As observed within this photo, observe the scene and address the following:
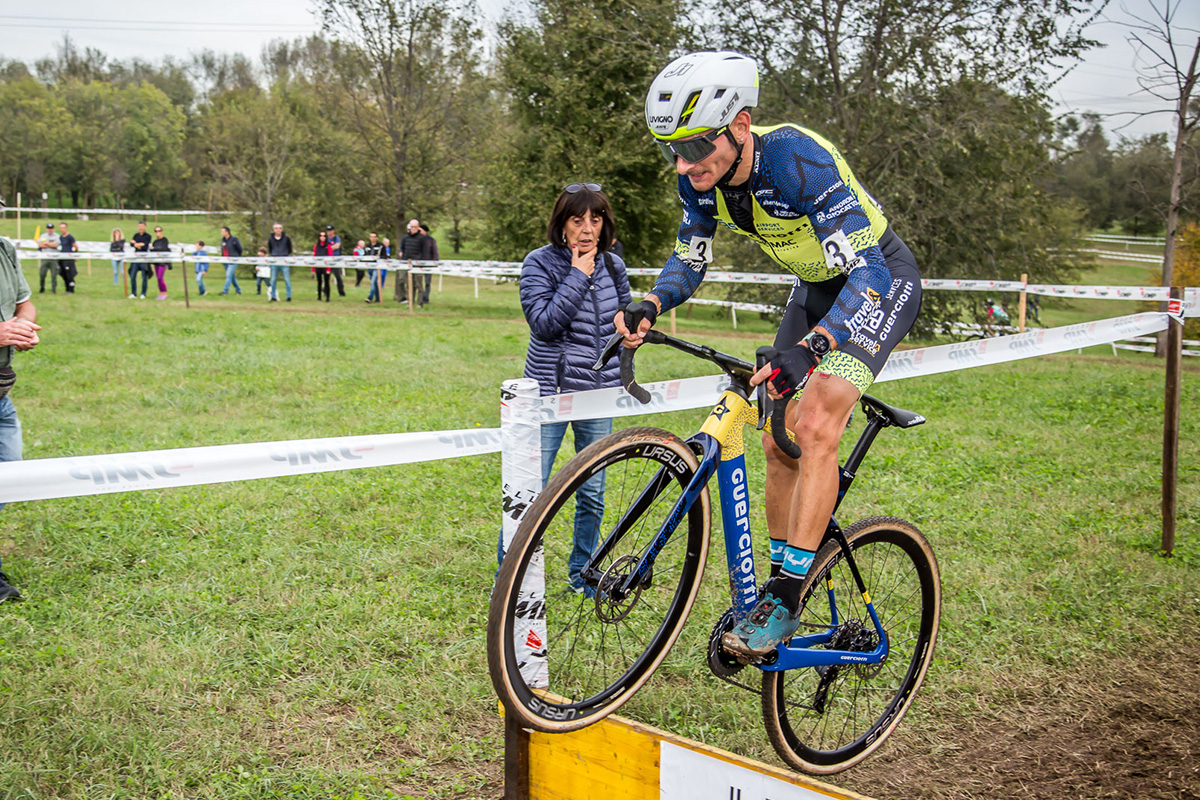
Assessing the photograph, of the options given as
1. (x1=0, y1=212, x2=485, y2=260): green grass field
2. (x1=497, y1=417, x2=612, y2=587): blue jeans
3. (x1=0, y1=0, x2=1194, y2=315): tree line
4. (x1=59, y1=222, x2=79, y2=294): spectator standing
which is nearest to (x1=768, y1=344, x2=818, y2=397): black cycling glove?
(x1=497, y1=417, x2=612, y2=587): blue jeans

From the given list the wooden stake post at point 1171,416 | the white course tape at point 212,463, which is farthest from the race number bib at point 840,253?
the wooden stake post at point 1171,416

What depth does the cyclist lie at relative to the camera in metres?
2.92

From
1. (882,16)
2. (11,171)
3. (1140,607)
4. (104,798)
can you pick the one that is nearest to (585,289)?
(104,798)

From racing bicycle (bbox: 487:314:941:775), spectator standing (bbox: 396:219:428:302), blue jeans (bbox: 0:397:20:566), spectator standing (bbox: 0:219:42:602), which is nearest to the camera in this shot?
racing bicycle (bbox: 487:314:941:775)

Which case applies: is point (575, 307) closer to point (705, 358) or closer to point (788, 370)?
point (705, 358)

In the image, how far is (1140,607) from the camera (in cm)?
534

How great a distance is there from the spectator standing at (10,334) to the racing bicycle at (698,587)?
10.9 ft

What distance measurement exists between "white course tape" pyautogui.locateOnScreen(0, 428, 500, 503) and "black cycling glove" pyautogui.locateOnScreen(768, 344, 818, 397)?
3.33 feet

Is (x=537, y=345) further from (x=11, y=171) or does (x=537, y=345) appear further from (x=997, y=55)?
(x=11, y=171)

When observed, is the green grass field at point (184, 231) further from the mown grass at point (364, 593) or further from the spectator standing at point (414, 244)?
the mown grass at point (364, 593)

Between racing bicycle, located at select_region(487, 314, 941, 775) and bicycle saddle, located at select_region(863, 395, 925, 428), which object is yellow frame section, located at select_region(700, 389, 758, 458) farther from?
bicycle saddle, located at select_region(863, 395, 925, 428)

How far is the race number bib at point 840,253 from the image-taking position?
312cm

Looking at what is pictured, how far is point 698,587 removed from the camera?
3131mm

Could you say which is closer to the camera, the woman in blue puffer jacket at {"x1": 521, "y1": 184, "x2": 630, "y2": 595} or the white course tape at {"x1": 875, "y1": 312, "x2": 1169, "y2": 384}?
the woman in blue puffer jacket at {"x1": 521, "y1": 184, "x2": 630, "y2": 595}
